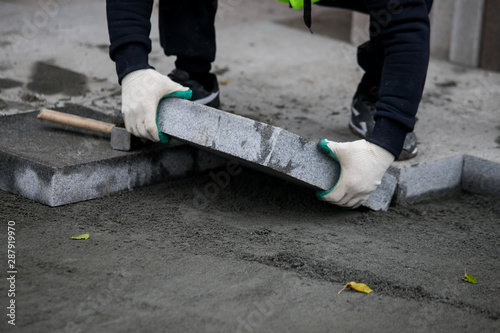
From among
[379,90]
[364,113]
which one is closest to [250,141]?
[379,90]

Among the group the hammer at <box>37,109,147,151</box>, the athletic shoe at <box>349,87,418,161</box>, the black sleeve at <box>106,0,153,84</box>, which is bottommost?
the athletic shoe at <box>349,87,418,161</box>

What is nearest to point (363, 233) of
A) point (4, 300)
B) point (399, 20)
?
point (399, 20)

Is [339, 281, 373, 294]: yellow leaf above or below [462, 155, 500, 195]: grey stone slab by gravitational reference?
above

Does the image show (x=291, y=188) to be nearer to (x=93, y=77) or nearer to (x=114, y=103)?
(x=114, y=103)

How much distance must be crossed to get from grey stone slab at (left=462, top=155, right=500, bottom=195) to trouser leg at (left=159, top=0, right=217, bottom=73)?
1.34 meters

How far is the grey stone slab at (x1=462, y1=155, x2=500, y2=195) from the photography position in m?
2.93

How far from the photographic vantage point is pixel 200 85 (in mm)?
3160

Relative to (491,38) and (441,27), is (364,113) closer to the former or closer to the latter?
(491,38)

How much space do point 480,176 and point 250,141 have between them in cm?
121

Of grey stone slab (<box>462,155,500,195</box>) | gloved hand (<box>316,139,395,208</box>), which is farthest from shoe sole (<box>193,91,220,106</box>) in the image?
grey stone slab (<box>462,155,500,195</box>)

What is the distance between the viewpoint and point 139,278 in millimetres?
1988

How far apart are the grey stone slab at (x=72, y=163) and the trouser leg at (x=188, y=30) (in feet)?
1.74

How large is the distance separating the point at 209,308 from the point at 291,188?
1.10m

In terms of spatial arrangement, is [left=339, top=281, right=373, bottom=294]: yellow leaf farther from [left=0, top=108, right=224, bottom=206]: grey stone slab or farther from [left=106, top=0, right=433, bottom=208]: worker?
[left=0, top=108, right=224, bottom=206]: grey stone slab
